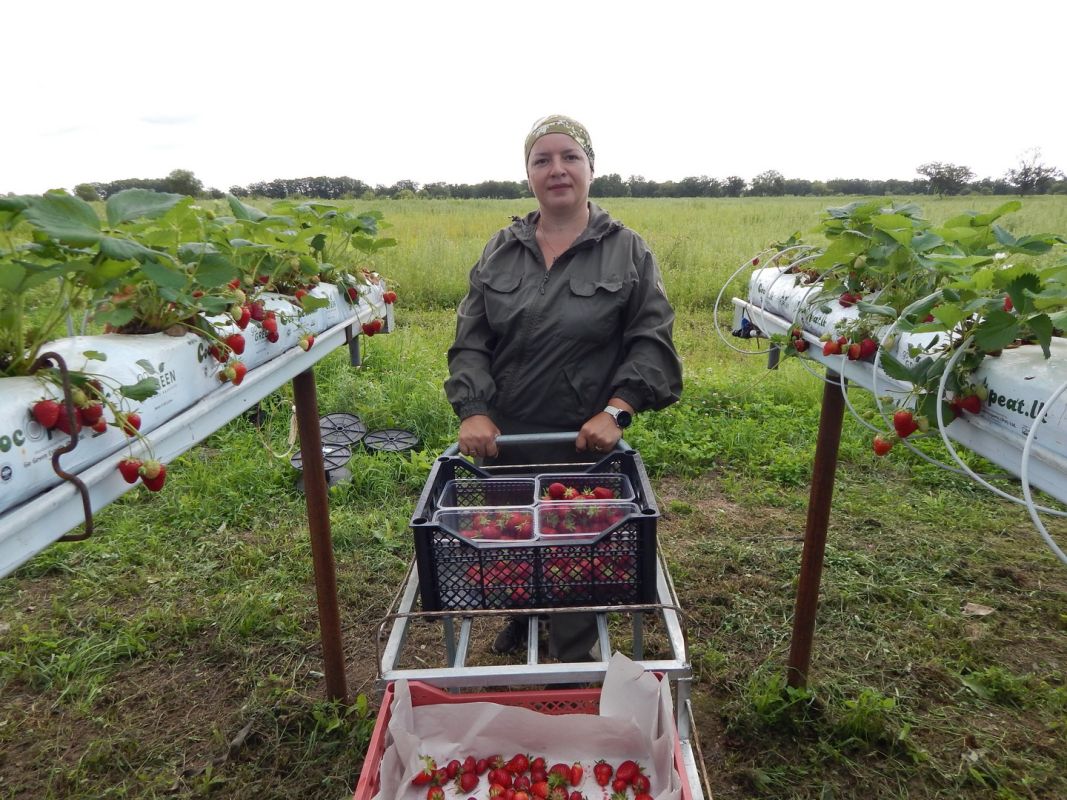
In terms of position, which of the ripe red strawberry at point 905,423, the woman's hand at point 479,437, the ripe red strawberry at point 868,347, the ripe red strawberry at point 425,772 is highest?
the ripe red strawberry at point 868,347

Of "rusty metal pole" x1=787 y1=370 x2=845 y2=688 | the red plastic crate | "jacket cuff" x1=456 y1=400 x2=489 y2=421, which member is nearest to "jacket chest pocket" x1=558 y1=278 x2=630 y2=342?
"jacket cuff" x1=456 y1=400 x2=489 y2=421

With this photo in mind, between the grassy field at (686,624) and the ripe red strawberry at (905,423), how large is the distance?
1.42m

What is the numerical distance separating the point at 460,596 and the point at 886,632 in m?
2.17

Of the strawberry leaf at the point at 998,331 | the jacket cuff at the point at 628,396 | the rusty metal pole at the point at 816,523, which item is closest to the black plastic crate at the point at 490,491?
the jacket cuff at the point at 628,396

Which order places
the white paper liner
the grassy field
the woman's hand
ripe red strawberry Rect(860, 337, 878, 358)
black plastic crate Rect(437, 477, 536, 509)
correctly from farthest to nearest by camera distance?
the grassy field → the woman's hand → black plastic crate Rect(437, 477, 536, 509) → ripe red strawberry Rect(860, 337, 878, 358) → the white paper liner

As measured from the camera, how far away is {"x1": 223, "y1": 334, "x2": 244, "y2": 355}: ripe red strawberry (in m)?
1.51

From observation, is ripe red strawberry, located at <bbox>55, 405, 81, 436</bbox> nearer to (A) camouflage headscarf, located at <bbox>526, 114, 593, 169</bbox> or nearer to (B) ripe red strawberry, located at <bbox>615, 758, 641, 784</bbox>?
(B) ripe red strawberry, located at <bbox>615, 758, 641, 784</bbox>

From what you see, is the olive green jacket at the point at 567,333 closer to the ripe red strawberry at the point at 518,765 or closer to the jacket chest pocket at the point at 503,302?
the jacket chest pocket at the point at 503,302

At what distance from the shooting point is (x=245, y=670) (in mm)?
2771

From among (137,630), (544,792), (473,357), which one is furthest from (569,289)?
(137,630)

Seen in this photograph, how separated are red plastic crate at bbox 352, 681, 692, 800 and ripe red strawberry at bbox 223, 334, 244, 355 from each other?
79 cm

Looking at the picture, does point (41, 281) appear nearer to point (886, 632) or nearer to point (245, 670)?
point (245, 670)

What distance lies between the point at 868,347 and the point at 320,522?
1.73 meters

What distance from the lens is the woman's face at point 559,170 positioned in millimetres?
2150
